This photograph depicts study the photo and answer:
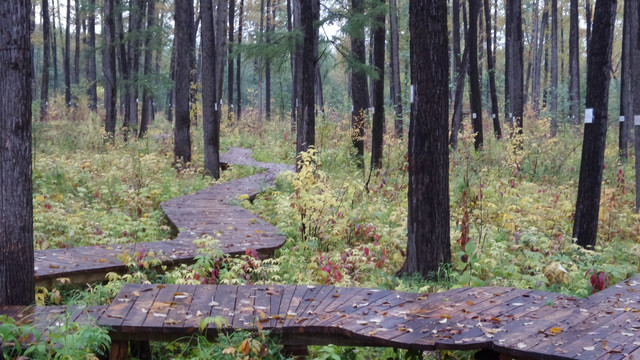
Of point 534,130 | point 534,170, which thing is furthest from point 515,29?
point 534,170

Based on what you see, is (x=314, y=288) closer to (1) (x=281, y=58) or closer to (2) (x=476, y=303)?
(2) (x=476, y=303)

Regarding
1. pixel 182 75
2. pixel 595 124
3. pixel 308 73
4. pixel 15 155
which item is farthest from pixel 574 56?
pixel 15 155

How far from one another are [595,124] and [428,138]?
3006 mm

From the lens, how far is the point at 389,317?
14.4ft

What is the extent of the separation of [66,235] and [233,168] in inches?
302

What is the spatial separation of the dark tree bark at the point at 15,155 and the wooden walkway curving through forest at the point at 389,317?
0.34 meters

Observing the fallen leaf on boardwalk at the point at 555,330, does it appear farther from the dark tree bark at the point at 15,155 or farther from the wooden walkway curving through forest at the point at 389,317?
the dark tree bark at the point at 15,155

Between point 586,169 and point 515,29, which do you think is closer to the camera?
point 586,169

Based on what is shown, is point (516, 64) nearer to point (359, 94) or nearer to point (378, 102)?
point (359, 94)

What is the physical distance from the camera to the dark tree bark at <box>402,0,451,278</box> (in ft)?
20.4

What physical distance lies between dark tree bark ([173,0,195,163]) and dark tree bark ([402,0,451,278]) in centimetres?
984

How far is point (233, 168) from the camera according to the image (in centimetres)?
1567

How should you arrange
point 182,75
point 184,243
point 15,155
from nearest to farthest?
point 15,155
point 184,243
point 182,75

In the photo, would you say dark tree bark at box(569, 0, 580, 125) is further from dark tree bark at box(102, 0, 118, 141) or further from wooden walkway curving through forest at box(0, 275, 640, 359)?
wooden walkway curving through forest at box(0, 275, 640, 359)
